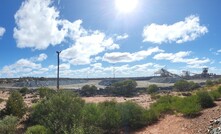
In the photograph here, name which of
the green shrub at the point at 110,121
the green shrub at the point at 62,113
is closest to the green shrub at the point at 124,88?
the green shrub at the point at 110,121

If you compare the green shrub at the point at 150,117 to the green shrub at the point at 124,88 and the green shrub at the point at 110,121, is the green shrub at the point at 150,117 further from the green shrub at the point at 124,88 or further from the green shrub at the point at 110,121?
the green shrub at the point at 124,88

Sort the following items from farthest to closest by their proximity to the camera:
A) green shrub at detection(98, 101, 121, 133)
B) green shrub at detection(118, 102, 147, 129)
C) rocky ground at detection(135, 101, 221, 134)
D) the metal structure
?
the metal structure → green shrub at detection(118, 102, 147, 129) → green shrub at detection(98, 101, 121, 133) → rocky ground at detection(135, 101, 221, 134)

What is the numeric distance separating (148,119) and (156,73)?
11801 cm

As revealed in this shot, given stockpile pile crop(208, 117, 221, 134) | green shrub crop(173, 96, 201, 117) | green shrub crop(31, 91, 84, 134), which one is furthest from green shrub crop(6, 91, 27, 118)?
stockpile pile crop(208, 117, 221, 134)

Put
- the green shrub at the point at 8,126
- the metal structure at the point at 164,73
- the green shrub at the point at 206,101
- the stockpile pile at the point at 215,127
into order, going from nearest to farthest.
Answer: the stockpile pile at the point at 215,127 → the green shrub at the point at 8,126 → the green shrub at the point at 206,101 → the metal structure at the point at 164,73

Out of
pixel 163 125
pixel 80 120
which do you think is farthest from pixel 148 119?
pixel 80 120

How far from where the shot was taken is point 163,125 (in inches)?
992

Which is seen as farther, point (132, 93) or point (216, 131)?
point (132, 93)

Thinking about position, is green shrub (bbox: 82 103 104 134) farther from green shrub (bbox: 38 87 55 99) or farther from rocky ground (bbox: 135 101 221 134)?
green shrub (bbox: 38 87 55 99)

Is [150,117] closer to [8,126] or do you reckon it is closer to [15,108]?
[8,126]

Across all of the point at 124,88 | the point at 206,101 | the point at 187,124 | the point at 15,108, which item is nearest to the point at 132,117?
the point at 187,124

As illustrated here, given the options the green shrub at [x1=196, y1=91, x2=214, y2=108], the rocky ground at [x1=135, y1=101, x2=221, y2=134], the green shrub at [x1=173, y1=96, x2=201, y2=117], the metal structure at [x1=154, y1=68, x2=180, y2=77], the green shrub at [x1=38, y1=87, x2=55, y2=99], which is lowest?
the rocky ground at [x1=135, y1=101, x2=221, y2=134]

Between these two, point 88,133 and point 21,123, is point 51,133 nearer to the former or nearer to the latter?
point 88,133

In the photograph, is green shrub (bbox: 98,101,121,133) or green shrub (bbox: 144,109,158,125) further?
green shrub (bbox: 144,109,158,125)
